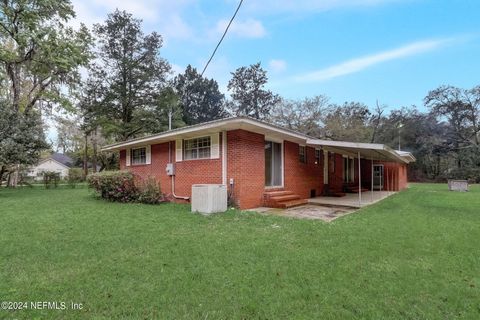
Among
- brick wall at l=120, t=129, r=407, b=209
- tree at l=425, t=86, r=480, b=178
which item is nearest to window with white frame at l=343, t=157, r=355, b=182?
brick wall at l=120, t=129, r=407, b=209

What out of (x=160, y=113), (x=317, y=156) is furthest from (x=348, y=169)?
(x=160, y=113)

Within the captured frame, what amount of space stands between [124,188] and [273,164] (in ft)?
19.3

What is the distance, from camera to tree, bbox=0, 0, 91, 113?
1455cm

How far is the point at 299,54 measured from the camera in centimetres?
1323

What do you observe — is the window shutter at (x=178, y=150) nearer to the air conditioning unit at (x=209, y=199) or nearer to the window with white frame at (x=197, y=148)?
the window with white frame at (x=197, y=148)

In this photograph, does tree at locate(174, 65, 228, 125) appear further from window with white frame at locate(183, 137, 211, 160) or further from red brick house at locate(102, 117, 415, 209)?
window with white frame at locate(183, 137, 211, 160)

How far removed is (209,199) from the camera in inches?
311

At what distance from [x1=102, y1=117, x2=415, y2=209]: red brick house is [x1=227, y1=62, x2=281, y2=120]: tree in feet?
90.2

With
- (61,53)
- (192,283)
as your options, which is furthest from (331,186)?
(61,53)

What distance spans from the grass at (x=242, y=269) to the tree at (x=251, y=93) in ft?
114

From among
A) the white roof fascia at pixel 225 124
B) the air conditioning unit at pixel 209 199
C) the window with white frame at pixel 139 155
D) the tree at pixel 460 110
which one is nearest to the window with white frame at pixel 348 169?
the white roof fascia at pixel 225 124

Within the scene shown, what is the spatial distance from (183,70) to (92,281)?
40866mm

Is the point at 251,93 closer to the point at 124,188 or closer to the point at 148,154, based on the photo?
the point at 148,154

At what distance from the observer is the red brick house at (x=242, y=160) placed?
8.92 meters
